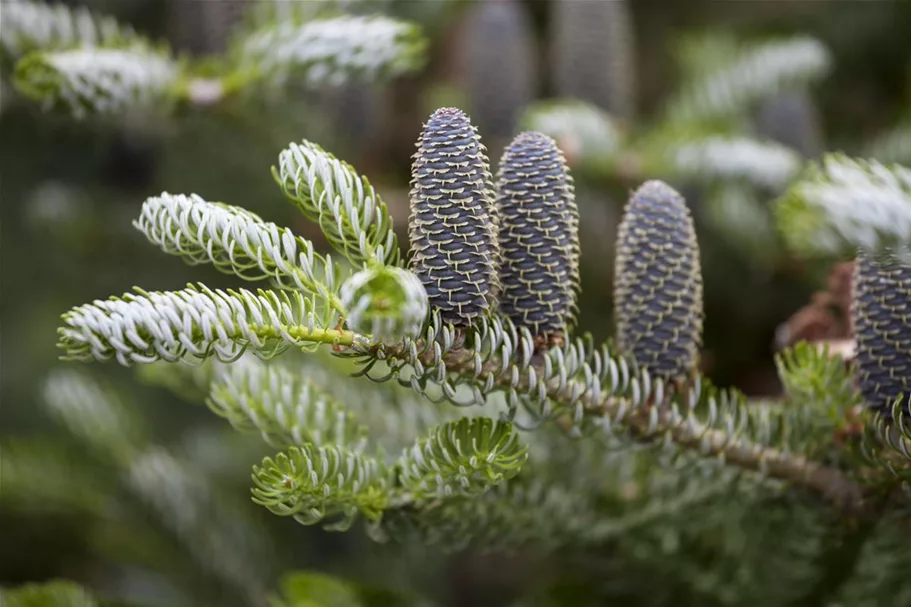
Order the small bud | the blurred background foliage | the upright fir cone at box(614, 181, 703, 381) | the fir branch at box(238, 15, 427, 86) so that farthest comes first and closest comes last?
the blurred background foliage < the fir branch at box(238, 15, 427, 86) < the upright fir cone at box(614, 181, 703, 381) < the small bud

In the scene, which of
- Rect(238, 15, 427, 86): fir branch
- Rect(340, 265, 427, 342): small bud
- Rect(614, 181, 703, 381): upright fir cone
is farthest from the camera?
Rect(238, 15, 427, 86): fir branch

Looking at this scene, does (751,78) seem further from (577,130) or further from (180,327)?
(180,327)

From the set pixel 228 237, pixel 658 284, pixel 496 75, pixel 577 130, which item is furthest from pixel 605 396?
pixel 496 75

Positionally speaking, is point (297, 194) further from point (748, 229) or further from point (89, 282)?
point (89, 282)

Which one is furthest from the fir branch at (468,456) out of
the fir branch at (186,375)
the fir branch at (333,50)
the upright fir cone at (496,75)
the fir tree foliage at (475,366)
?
the upright fir cone at (496,75)

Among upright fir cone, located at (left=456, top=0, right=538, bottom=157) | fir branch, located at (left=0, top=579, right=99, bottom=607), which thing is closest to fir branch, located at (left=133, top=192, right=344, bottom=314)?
fir branch, located at (left=0, top=579, right=99, bottom=607)

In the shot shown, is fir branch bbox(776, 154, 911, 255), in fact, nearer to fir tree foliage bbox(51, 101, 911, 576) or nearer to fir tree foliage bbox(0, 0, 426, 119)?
fir tree foliage bbox(51, 101, 911, 576)
